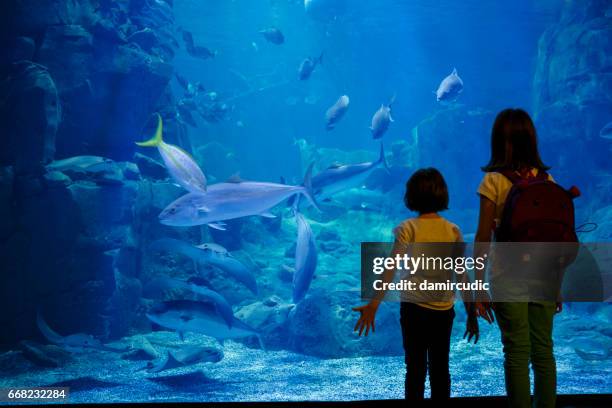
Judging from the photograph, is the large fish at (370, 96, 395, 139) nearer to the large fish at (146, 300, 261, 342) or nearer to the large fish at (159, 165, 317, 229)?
the large fish at (159, 165, 317, 229)

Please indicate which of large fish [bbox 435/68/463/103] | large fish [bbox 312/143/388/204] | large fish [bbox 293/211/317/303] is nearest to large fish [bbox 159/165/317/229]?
large fish [bbox 293/211/317/303]

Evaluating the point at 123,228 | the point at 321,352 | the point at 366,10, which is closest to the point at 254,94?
the point at 366,10

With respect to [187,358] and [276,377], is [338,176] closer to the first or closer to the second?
[276,377]

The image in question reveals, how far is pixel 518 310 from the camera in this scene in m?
2.00

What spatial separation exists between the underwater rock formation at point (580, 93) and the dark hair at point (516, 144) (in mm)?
10182

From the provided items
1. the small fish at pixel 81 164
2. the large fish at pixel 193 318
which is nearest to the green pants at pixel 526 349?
the large fish at pixel 193 318

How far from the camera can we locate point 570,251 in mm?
1976

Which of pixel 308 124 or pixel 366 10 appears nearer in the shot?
pixel 366 10

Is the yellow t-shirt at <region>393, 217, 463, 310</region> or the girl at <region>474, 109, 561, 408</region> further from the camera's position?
the yellow t-shirt at <region>393, 217, 463, 310</region>

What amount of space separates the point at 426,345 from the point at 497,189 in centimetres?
91

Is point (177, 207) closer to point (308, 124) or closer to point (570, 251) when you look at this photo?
point (570, 251)

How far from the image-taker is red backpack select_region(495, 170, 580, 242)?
6.38 feet

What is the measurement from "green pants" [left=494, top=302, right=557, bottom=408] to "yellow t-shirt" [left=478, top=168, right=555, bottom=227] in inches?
18.4

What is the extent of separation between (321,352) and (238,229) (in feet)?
18.1
